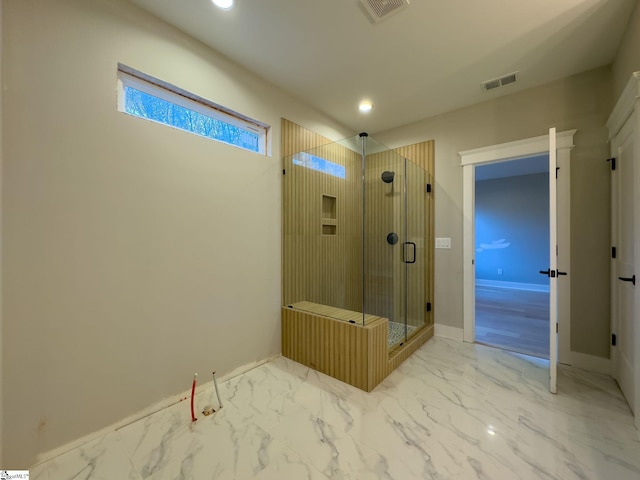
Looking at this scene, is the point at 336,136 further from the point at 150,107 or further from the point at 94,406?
the point at 94,406

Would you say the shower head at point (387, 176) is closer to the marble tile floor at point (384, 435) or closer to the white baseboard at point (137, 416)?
the marble tile floor at point (384, 435)

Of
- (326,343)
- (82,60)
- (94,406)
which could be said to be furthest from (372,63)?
(94,406)

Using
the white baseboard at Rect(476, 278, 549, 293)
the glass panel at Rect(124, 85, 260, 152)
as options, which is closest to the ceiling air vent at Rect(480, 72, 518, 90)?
the glass panel at Rect(124, 85, 260, 152)

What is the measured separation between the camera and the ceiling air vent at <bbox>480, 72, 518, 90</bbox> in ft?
7.98

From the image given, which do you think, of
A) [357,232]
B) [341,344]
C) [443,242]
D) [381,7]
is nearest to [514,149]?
[443,242]

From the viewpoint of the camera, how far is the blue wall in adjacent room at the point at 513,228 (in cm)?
598

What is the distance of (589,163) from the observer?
2.36 meters

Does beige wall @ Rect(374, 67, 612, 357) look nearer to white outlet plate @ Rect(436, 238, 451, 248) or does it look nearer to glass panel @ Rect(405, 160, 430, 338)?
glass panel @ Rect(405, 160, 430, 338)

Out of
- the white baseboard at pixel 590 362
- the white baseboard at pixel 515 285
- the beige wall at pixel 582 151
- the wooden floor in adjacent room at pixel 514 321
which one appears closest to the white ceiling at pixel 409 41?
the beige wall at pixel 582 151

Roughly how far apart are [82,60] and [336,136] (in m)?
2.46

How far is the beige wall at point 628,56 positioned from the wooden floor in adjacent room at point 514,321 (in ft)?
7.84

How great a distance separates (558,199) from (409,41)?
2.00 metres

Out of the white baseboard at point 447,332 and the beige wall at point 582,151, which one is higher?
the beige wall at point 582,151

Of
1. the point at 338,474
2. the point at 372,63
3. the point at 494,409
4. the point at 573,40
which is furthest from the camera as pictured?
the point at 372,63
